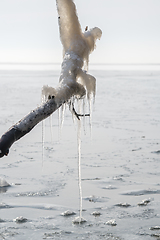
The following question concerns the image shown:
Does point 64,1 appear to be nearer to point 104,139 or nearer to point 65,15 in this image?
point 65,15

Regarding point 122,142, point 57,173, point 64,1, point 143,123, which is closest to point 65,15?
point 64,1

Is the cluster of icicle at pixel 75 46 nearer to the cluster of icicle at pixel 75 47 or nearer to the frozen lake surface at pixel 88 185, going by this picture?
the cluster of icicle at pixel 75 47

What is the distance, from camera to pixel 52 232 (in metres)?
4.18

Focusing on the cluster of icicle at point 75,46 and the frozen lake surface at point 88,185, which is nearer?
the cluster of icicle at point 75,46

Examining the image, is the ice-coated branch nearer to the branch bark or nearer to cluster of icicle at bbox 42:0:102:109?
cluster of icicle at bbox 42:0:102:109

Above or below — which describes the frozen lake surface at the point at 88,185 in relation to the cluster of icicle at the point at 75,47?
below

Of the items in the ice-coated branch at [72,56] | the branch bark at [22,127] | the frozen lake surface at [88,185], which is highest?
the ice-coated branch at [72,56]

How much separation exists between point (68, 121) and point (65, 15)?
25.7 ft

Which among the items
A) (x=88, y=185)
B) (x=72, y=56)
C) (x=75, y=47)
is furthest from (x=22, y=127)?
(x=88, y=185)

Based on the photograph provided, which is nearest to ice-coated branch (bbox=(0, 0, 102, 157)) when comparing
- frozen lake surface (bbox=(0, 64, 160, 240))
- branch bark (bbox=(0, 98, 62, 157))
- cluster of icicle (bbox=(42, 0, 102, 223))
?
cluster of icicle (bbox=(42, 0, 102, 223))

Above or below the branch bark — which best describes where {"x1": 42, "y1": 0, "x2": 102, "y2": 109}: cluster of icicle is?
above

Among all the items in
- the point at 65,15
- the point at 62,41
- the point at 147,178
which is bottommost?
the point at 147,178

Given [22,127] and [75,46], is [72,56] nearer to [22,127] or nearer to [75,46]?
[75,46]

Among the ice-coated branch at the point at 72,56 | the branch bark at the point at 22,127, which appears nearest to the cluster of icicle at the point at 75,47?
the ice-coated branch at the point at 72,56
